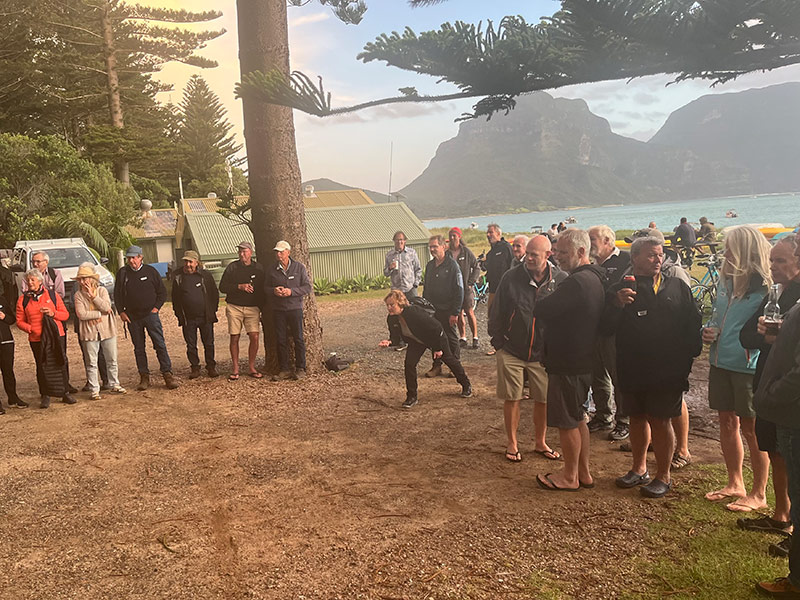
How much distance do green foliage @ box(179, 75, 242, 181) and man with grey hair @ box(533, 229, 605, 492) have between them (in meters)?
54.1

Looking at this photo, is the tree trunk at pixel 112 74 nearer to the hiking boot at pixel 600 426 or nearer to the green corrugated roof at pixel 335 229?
the green corrugated roof at pixel 335 229

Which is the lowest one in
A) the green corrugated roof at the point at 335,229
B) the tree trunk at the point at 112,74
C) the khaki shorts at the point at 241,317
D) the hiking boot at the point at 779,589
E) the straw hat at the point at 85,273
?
the hiking boot at the point at 779,589

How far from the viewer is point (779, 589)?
3.16m

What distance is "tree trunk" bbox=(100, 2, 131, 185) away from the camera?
3183 cm

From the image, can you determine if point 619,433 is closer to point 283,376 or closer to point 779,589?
point 779,589

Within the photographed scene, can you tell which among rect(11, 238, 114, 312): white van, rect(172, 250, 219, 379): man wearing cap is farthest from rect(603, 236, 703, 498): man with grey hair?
rect(11, 238, 114, 312): white van

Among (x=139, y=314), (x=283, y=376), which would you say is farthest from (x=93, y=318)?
(x=283, y=376)

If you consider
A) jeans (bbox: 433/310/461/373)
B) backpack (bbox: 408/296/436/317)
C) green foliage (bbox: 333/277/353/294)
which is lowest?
green foliage (bbox: 333/277/353/294)

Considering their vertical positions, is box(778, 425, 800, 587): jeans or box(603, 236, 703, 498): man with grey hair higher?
box(603, 236, 703, 498): man with grey hair

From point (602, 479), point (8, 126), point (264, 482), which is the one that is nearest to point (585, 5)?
point (602, 479)

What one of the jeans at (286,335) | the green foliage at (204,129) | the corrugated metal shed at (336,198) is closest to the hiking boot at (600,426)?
the jeans at (286,335)

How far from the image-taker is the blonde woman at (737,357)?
13.3 ft

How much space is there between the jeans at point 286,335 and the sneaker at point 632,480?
5.11m

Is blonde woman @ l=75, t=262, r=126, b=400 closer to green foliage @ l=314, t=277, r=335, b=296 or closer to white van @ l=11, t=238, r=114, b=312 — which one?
white van @ l=11, t=238, r=114, b=312
